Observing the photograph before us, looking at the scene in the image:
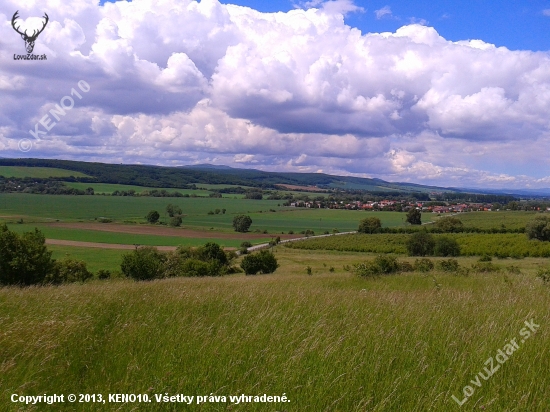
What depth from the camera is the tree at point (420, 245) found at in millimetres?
88312

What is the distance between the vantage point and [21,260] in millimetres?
26781

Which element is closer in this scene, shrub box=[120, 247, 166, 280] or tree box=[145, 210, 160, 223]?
shrub box=[120, 247, 166, 280]

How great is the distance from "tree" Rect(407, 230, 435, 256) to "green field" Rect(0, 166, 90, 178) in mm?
140784

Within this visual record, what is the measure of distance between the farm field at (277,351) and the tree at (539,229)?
319 ft

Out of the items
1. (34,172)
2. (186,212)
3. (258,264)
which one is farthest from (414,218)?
(34,172)

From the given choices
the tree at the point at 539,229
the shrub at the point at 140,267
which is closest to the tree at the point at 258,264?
the shrub at the point at 140,267

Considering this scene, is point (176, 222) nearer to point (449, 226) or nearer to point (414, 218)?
point (449, 226)

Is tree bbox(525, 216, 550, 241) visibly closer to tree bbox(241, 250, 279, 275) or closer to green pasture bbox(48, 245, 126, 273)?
tree bbox(241, 250, 279, 275)

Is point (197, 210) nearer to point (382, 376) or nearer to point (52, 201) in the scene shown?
point (52, 201)

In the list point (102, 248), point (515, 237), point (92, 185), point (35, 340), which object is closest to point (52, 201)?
point (92, 185)

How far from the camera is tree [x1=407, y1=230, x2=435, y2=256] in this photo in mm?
88312

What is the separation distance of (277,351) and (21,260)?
2760cm

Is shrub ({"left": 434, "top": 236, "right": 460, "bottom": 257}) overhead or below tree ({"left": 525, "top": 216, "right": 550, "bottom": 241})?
below

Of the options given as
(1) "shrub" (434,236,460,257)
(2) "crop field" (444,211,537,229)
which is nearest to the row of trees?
(1) "shrub" (434,236,460,257)
